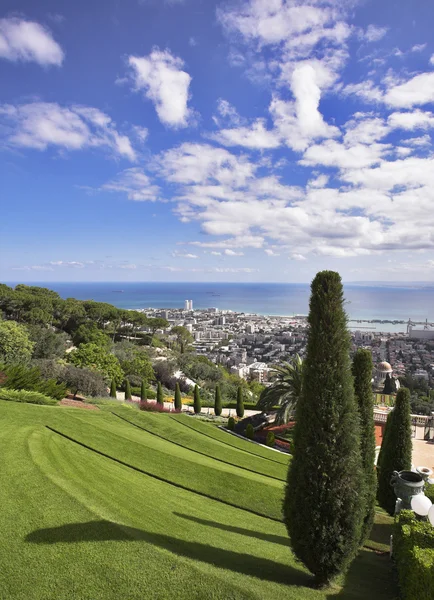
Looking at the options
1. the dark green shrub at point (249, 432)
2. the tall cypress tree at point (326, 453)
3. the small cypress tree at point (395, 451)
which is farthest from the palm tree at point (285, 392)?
the tall cypress tree at point (326, 453)

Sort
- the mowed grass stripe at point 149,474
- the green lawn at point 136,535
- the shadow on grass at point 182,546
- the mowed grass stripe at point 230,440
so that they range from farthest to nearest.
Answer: the mowed grass stripe at point 230,440, the mowed grass stripe at point 149,474, the shadow on grass at point 182,546, the green lawn at point 136,535

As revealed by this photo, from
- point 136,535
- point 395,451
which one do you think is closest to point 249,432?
point 395,451

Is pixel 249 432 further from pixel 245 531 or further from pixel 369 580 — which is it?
pixel 369 580

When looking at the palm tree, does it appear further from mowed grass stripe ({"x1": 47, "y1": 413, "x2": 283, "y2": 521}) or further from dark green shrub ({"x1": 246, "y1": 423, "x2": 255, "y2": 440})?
mowed grass stripe ({"x1": 47, "y1": 413, "x2": 283, "y2": 521})

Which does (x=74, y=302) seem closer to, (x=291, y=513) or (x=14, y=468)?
(x=14, y=468)

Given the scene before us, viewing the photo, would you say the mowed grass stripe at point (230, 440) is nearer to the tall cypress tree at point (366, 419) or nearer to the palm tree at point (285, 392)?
the palm tree at point (285, 392)
